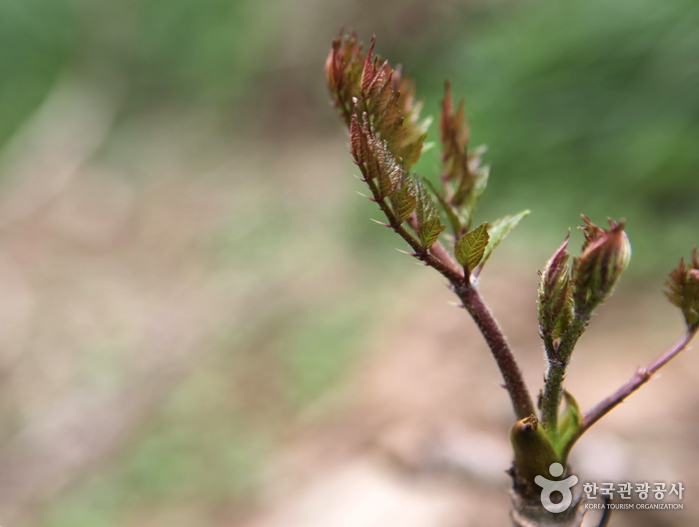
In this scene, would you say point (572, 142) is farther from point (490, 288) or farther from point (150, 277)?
point (150, 277)

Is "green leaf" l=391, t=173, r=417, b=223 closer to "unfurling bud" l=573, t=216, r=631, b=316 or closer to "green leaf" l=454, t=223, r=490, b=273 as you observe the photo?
"green leaf" l=454, t=223, r=490, b=273

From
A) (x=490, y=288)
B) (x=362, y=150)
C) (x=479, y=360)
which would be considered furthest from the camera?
(x=490, y=288)

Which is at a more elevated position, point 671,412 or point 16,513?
point 16,513

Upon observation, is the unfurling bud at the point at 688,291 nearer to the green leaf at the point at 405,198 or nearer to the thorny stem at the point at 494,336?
the thorny stem at the point at 494,336

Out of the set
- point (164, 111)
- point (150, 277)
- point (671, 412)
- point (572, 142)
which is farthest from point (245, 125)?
point (671, 412)

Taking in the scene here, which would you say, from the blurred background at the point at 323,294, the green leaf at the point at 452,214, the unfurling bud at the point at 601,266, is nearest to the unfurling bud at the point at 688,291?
the unfurling bud at the point at 601,266

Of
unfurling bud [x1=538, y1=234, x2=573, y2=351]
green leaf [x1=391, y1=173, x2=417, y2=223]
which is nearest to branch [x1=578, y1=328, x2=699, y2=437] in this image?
unfurling bud [x1=538, y1=234, x2=573, y2=351]
